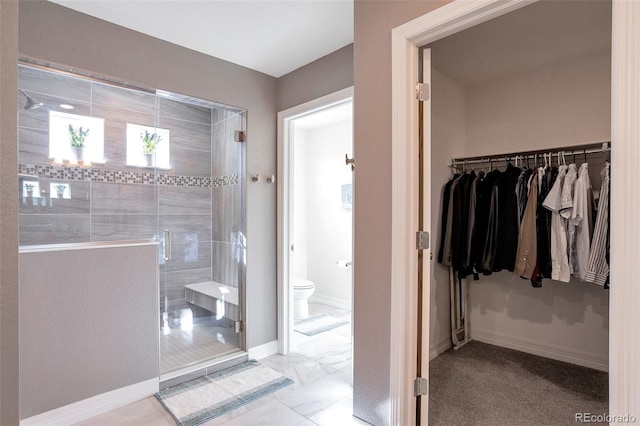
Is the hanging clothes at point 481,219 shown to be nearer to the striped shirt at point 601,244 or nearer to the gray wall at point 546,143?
the gray wall at point 546,143

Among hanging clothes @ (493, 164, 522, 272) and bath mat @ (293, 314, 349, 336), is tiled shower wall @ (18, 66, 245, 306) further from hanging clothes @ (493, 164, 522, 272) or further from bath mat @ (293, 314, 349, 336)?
hanging clothes @ (493, 164, 522, 272)

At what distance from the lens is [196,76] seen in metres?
2.60

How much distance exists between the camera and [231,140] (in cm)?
295

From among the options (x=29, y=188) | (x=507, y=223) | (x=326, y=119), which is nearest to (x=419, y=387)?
(x=507, y=223)

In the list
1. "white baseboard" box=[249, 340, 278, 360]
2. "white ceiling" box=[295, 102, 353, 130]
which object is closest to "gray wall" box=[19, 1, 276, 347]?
"white baseboard" box=[249, 340, 278, 360]

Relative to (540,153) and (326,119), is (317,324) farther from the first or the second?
(540,153)

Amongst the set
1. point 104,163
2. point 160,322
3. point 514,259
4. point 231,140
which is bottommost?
point 160,322

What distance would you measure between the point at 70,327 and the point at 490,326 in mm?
3468

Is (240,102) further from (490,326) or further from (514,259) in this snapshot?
(490,326)

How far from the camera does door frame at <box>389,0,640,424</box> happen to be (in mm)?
1062

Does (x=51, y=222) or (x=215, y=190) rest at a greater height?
(x=215, y=190)

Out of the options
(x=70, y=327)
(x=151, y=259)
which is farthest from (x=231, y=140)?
(x=70, y=327)

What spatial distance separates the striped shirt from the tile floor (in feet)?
6.04

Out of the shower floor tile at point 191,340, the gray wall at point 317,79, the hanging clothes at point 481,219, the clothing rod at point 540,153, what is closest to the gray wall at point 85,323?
the shower floor tile at point 191,340
